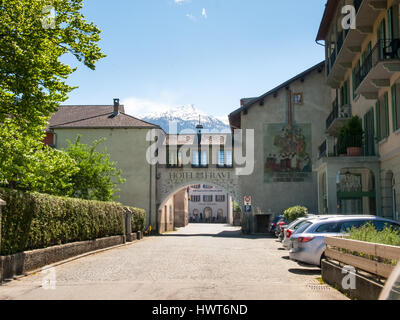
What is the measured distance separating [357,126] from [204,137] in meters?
25.0

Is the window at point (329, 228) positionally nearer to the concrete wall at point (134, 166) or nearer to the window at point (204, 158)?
the window at point (204, 158)

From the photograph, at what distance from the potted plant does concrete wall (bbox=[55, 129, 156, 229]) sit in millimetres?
23552

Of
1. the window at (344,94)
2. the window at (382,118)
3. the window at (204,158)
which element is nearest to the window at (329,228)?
the window at (382,118)

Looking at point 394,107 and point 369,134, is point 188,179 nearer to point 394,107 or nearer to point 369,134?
point 369,134

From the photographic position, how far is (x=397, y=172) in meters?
20.0

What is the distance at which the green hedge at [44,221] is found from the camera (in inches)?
496

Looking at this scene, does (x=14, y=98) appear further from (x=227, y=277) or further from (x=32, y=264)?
(x=227, y=277)

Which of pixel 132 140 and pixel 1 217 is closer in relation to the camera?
pixel 1 217

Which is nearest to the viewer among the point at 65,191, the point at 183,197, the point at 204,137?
the point at 65,191

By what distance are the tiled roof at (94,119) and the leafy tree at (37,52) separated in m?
28.7

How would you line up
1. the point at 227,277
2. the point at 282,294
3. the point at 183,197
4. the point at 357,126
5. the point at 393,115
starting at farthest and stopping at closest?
1. the point at 183,197
2. the point at 357,126
3. the point at 393,115
4. the point at 227,277
5. the point at 282,294

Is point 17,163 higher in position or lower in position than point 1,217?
higher
